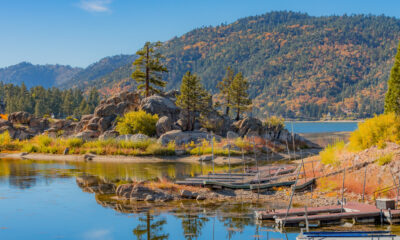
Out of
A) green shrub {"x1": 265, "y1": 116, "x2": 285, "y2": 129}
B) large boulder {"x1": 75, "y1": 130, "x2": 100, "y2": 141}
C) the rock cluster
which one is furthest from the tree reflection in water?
green shrub {"x1": 265, "y1": 116, "x2": 285, "y2": 129}

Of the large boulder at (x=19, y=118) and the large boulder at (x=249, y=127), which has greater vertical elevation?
the large boulder at (x=19, y=118)

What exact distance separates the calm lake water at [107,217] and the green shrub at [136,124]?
23317 millimetres

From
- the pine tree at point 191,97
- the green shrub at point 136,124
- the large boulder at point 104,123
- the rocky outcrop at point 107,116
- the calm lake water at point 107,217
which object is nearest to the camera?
the calm lake water at point 107,217

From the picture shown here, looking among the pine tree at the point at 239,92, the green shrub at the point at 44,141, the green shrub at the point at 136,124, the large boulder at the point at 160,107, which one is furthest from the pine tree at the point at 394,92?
the green shrub at the point at 44,141

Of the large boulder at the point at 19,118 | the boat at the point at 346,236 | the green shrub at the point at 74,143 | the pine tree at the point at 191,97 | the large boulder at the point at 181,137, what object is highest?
the pine tree at the point at 191,97

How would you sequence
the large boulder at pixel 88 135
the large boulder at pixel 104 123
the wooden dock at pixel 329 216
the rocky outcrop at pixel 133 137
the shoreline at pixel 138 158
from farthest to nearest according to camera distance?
the large boulder at pixel 104 123 → the large boulder at pixel 88 135 → the rocky outcrop at pixel 133 137 → the shoreline at pixel 138 158 → the wooden dock at pixel 329 216

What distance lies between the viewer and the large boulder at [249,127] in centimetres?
5506

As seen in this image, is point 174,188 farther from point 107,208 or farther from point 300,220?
point 300,220

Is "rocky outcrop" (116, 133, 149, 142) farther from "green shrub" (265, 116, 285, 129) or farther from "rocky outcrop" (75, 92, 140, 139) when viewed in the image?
"green shrub" (265, 116, 285, 129)

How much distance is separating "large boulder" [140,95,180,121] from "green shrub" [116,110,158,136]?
Result: 11.9 ft

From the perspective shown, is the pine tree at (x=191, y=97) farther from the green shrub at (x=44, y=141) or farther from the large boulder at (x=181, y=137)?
the green shrub at (x=44, y=141)

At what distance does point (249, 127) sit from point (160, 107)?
12379mm

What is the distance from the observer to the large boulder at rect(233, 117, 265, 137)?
55.1m

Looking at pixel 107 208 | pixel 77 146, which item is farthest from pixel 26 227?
pixel 77 146
